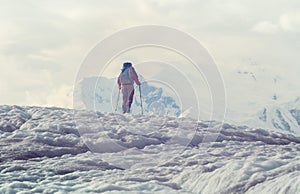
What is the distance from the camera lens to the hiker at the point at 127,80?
31.7 meters

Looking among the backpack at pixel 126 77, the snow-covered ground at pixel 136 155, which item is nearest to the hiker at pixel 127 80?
the backpack at pixel 126 77

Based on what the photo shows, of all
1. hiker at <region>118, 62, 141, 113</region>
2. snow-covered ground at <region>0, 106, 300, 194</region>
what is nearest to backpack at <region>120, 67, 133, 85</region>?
hiker at <region>118, 62, 141, 113</region>

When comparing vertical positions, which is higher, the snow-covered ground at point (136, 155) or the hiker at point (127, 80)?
the hiker at point (127, 80)

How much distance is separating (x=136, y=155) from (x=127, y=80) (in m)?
10.9

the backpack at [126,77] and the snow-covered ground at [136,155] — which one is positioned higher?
the backpack at [126,77]

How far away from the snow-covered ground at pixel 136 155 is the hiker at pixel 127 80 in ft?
10.1

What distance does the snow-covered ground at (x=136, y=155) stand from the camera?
16.0 metres

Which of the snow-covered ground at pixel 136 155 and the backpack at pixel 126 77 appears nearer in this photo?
the snow-covered ground at pixel 136 155

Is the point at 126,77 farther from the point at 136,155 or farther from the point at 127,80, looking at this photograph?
the point at 136,155

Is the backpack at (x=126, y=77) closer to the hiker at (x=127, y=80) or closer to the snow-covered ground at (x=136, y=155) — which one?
the hiker at (x=127, y=80)

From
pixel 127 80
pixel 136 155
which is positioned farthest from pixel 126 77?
pixel 136 155

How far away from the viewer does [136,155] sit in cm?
2128

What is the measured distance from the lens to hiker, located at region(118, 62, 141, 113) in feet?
104

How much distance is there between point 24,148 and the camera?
70.0ft
